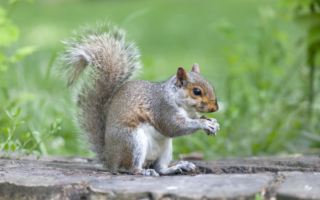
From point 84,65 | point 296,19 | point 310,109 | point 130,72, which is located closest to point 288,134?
point 310,109

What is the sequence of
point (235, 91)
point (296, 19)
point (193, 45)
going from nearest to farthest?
point (296, 19)
point (235, 91)
point (193, 45)

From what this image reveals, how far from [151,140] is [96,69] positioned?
0.54 m

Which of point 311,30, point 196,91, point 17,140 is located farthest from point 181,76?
point 311,30

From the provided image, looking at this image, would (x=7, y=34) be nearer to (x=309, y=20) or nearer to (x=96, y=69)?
(x=96, y=69)

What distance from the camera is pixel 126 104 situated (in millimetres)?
2080

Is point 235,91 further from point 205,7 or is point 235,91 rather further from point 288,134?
point 205,7

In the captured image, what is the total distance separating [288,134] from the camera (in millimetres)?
3273

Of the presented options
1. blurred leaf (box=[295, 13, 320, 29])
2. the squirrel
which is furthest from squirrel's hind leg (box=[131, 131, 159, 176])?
blurred leaf (box=[295, 13, 320, 29])

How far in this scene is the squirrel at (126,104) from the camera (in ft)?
6.62

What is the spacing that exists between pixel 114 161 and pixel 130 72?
21.6 inches

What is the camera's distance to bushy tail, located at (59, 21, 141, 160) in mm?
2205

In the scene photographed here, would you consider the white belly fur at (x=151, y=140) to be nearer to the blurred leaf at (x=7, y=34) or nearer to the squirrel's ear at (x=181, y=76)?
the squirrel's ear at (x=181, y=76)

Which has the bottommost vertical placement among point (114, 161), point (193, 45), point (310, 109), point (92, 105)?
point (114, 161)

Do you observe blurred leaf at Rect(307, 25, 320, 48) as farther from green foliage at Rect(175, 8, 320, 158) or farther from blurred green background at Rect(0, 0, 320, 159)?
green foliage at Rect(175, 8, 320, 158)
